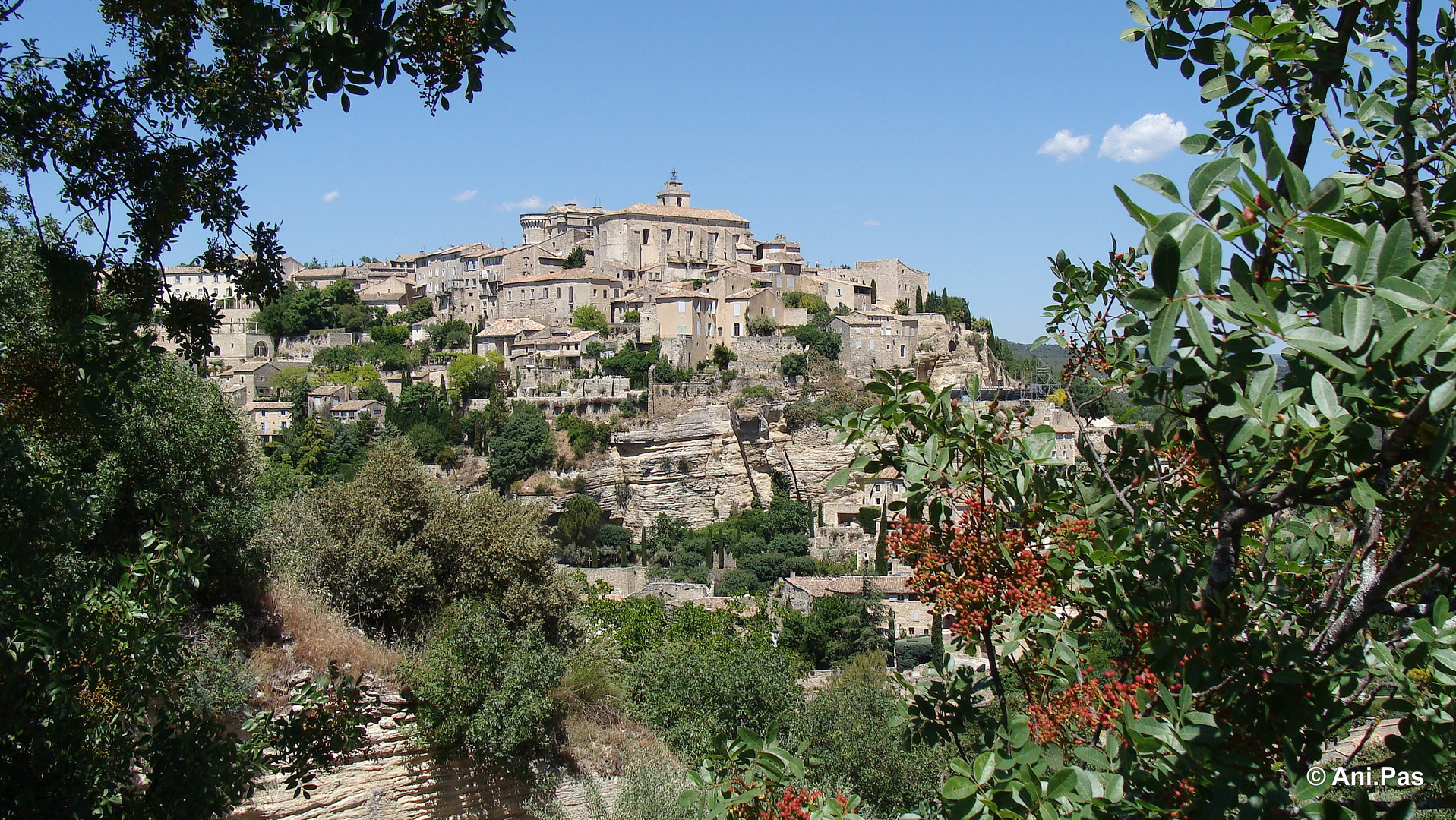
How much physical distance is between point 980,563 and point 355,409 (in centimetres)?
4687

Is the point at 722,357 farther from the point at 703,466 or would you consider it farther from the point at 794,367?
the point at 703,466

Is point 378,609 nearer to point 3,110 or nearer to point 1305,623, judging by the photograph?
point 3,110

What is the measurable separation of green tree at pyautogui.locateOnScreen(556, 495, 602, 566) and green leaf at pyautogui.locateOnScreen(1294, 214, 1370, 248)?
120ft

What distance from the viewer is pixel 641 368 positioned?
1807 inches

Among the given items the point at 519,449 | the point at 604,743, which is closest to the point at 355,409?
the point at 519,449

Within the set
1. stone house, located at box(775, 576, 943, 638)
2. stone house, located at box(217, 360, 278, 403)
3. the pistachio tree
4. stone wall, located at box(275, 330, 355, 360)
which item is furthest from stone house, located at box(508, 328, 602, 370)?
the pistachio tree

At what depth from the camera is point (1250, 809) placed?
6.27ft

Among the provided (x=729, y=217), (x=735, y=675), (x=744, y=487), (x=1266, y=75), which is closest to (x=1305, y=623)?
(x=1266, y=75)

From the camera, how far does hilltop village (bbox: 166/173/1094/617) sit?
136 ft

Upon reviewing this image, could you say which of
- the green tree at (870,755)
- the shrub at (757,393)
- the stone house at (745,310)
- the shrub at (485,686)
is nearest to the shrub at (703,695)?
the green tree at (870,755)

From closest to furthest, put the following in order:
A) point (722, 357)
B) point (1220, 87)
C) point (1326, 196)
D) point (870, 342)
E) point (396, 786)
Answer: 1. point (1326, 196)
2. point (1220, 87)
3. point (396, 786)
4. point (870, 342)
5. point (722, 357)

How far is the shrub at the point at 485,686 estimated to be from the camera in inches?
369

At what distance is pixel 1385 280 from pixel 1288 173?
0.28 metres

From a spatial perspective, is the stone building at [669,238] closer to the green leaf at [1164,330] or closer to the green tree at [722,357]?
the green tree at [722,357]
